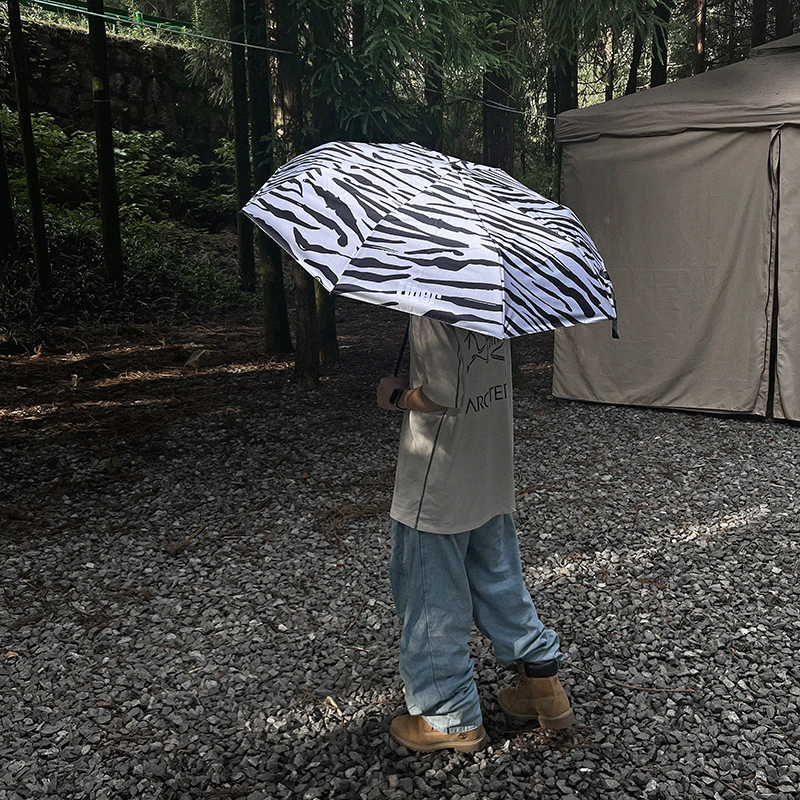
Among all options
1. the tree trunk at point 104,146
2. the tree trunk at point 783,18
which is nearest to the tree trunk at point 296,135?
the tree trunk at point 104,146

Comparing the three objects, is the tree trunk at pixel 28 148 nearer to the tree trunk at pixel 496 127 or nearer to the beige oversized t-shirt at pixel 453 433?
the tree trunk at pixel 496 127

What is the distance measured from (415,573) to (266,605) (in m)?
1.36

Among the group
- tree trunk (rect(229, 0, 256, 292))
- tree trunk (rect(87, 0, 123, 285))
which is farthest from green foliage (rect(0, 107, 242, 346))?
tree trunk (rect(229, 0, 256, 292))

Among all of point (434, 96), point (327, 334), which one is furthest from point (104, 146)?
point (434, 96)

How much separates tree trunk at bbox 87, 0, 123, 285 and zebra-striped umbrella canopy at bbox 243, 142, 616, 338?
6.19 meters

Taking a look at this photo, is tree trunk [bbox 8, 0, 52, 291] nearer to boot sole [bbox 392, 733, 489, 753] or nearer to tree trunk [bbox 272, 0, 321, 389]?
tree trunk [bbox 272, 0, 321, 389]

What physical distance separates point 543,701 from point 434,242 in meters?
1.41

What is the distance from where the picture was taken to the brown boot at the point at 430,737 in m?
2.24

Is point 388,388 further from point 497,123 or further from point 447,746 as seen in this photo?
point 497,123

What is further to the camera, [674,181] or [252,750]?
[674,181]

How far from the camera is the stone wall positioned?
11406mm

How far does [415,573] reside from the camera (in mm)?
2146

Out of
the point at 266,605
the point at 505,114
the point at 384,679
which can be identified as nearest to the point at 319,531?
the point at 266,605

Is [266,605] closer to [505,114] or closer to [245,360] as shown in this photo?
[245,360]
